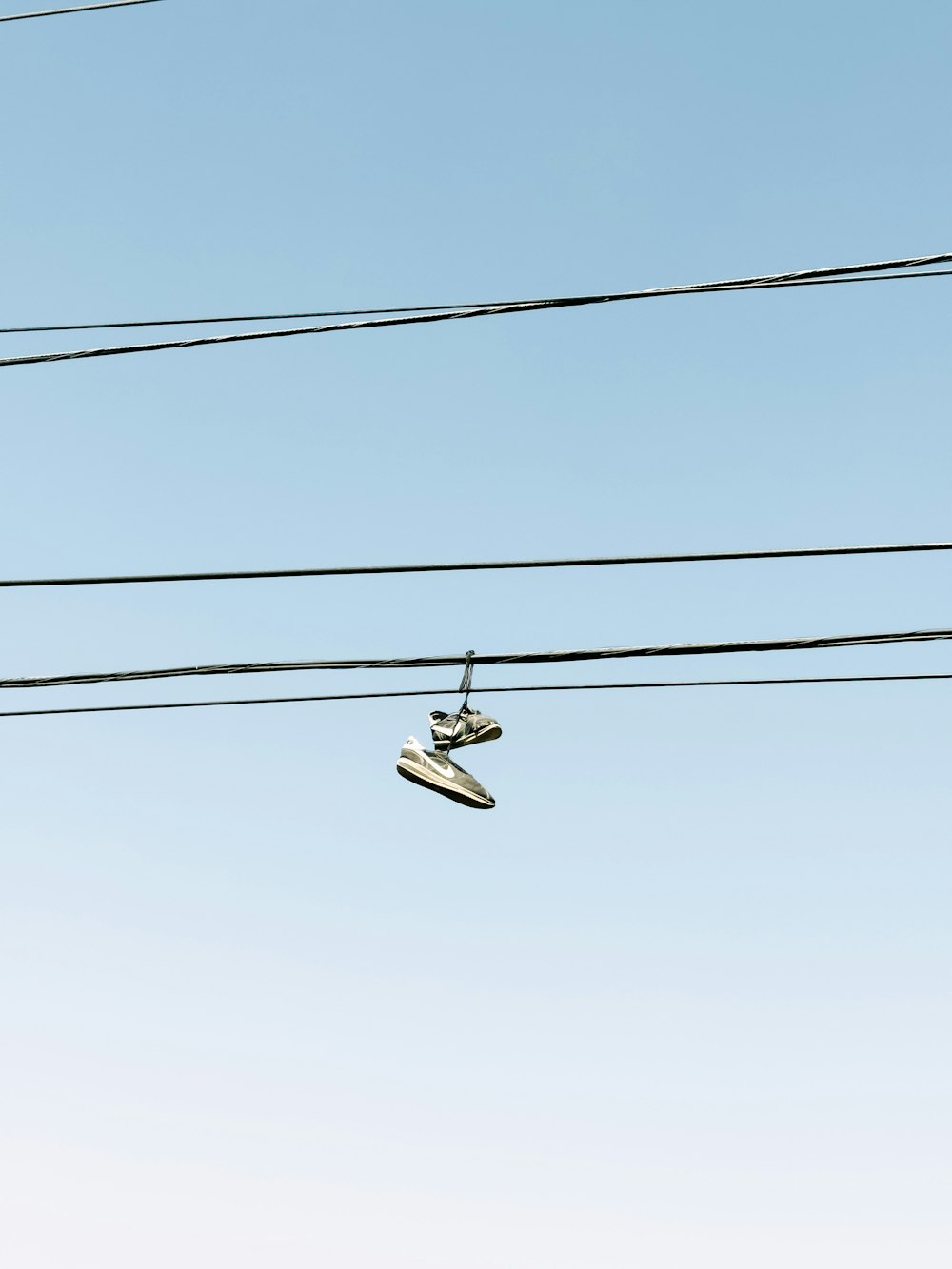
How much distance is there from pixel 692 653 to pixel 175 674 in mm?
2124

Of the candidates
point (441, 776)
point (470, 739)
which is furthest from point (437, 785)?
point (470, 739)

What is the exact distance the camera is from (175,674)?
212 inches

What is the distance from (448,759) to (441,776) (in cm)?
10

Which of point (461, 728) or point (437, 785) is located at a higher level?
point (461, 728)

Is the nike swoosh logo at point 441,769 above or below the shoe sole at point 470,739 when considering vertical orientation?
below

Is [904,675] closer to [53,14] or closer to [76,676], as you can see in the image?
[76,676]

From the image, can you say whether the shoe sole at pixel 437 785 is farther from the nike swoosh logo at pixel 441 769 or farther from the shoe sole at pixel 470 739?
the shoe sole at pixel 470 739

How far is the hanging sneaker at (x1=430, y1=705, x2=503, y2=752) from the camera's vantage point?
5.93 m

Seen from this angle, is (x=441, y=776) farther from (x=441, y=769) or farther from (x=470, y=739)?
(x=470, y=739)

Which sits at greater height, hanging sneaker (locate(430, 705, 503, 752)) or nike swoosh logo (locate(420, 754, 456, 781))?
hanging sneaker (locate(430, 705, 503, 752))

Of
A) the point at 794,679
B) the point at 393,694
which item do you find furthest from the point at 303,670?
the point at 794,679

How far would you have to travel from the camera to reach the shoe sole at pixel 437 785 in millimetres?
5965

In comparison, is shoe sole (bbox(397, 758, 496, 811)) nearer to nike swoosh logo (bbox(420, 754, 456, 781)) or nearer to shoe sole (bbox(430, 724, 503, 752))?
nike swoosh logo (bbox(420, 754, 456, 781))

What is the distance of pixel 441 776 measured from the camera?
19.5 feet
